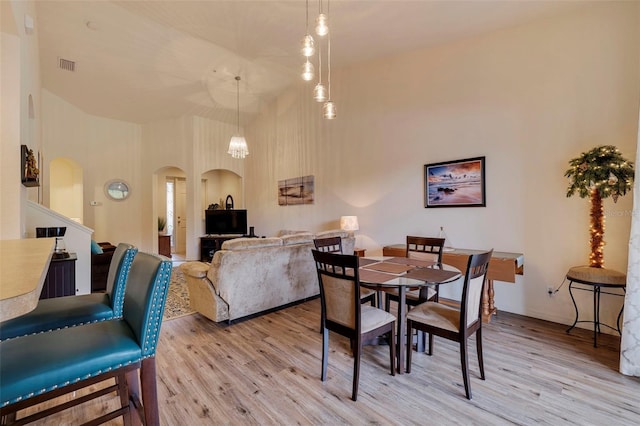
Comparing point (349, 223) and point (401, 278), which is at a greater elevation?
point (349, 223)

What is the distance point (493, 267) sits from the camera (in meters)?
3.21

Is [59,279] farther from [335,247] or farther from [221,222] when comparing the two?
[221,222]

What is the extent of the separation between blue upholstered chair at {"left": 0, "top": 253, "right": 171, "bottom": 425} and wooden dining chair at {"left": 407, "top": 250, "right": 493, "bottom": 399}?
180 cm

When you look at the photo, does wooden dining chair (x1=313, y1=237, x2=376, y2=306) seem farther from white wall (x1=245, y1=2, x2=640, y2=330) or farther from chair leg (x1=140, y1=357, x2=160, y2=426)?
chair leg (x1=140, y1=357, x2=160, y2=426)

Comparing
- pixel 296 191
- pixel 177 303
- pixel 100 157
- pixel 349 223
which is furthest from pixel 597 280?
pixel 100 157

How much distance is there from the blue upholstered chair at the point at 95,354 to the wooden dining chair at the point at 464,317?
1.80 meters

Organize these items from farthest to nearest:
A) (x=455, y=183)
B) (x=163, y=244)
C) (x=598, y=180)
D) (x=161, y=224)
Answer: (x=161, y=224), (x=163, y=244), (x=455, y=183), (x=598, y=180)

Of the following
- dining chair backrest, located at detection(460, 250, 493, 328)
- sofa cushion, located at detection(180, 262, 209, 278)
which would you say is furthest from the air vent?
dining chair backrest, located at detection(460, 250, 493, 328)

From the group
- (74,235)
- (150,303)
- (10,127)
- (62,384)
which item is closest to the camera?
(62,384)

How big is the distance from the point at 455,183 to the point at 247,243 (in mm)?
2874

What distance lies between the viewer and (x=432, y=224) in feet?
13.8

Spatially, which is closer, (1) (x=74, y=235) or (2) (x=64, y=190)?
(1) (x=74, y=235)

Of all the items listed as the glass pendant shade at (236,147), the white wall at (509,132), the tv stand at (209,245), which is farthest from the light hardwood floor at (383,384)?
the tv stand at (209,245)

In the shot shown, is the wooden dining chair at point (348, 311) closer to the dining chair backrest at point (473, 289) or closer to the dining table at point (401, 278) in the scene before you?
the dining table at point (401, 278)
